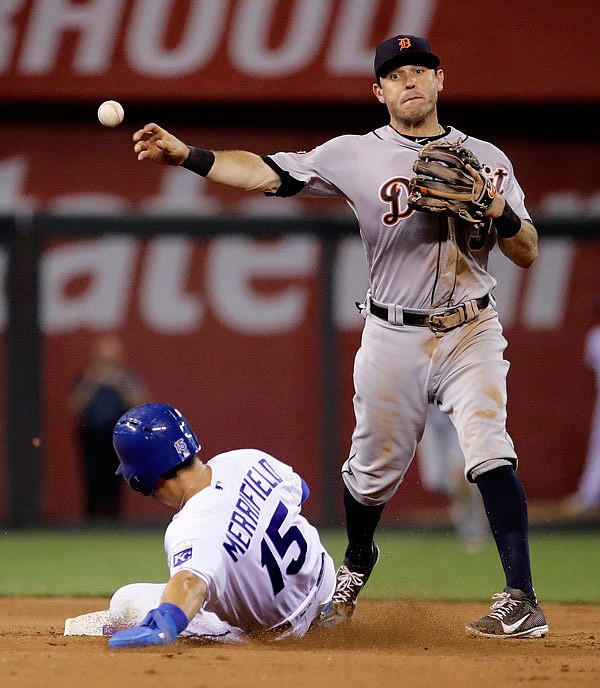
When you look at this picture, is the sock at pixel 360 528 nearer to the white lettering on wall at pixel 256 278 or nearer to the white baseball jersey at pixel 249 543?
the white baseball jersey at pixel 249 543

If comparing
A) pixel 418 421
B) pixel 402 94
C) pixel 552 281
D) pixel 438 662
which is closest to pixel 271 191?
pixel 402 94

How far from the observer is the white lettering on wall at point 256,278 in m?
10.9

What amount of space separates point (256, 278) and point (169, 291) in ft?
2.65

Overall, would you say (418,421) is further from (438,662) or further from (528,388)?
Result: (528,388)

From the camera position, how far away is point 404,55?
4625 millimetres

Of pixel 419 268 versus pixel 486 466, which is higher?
pixel 419 268

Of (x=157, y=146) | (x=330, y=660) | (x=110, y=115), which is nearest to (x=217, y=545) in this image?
(x=330, y=660)

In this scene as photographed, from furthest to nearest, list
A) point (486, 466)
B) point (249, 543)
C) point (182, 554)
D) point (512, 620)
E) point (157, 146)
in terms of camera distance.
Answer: point (157, 146)
point (486, 466)
point (512, 620)
point (249, 543)
point (182, 554)

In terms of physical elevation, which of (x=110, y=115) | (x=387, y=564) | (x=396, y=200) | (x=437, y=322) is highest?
(x=110, y=115)

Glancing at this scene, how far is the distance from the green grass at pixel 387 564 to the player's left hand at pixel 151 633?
8.62ft

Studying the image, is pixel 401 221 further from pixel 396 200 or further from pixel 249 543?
pixel 249 543

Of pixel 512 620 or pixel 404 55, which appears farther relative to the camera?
pixel 404 55

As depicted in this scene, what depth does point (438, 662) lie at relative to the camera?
3721 millimetres

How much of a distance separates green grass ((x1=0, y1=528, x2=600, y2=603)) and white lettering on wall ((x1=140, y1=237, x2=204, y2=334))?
6.82 ft
